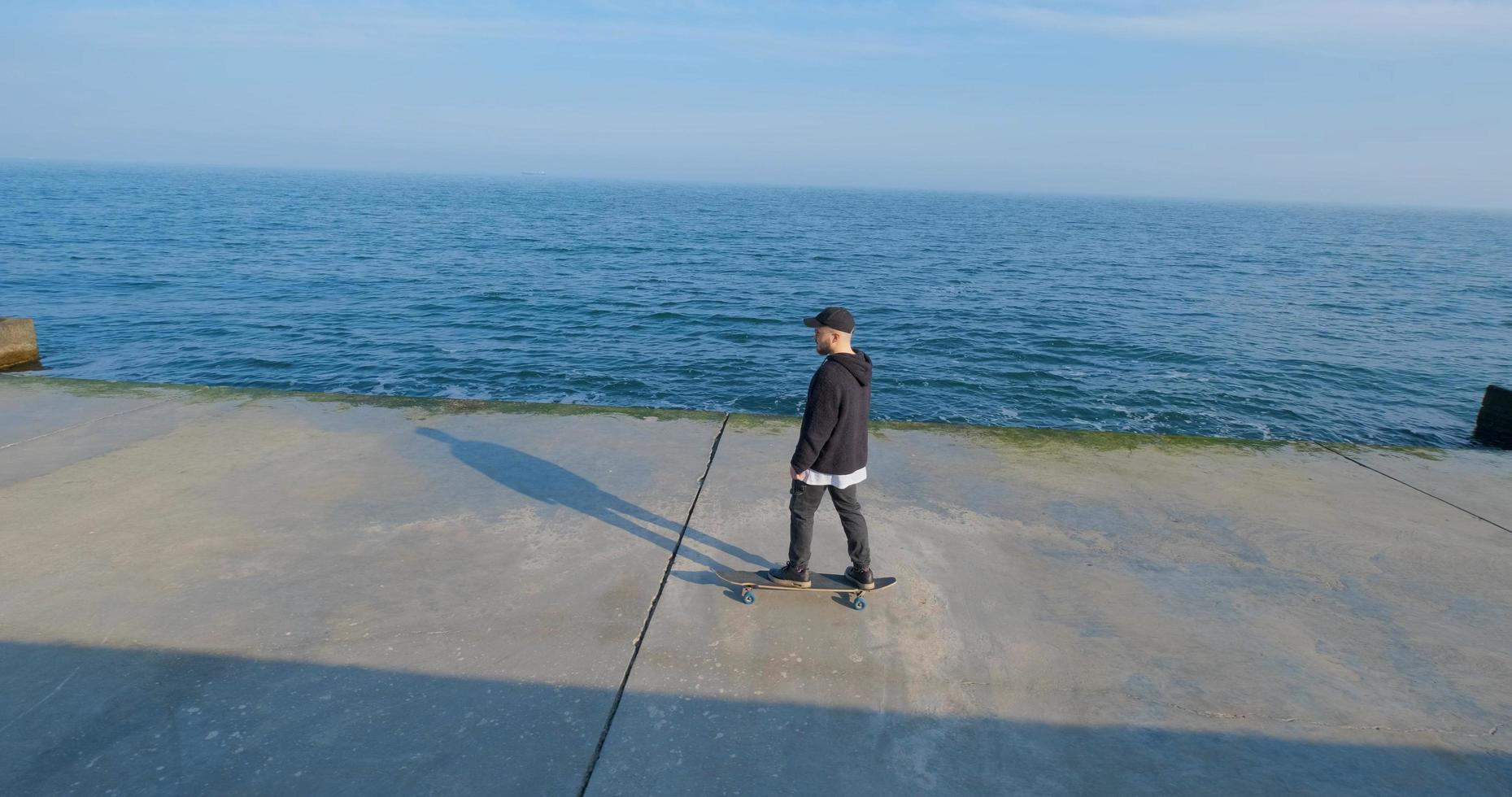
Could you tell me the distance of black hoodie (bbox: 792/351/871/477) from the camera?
161 inches

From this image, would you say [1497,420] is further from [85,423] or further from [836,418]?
[85,423]

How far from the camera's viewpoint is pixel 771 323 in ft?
76.0

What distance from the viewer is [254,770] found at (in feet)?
10.0

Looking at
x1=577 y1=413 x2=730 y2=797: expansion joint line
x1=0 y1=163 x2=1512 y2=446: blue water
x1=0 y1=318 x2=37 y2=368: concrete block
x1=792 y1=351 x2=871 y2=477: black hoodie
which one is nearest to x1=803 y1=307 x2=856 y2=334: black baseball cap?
x1=792 y1=351 x2=871 y2=477: black hoodie

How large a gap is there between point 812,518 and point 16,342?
11742 mm

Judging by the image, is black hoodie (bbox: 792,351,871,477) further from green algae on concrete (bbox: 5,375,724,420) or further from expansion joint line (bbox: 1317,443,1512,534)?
expansion joint line (bbox: 1317,443,1512,534)

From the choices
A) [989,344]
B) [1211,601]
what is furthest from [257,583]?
[989,344]

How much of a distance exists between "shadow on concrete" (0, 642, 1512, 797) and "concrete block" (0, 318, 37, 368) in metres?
9.28

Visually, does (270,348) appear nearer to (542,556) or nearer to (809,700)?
(542,556)

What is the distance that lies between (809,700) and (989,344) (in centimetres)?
1852

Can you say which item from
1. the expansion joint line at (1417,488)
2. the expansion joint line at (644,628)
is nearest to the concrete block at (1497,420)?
the expansion joint line at (1417,488)

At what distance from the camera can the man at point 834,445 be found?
410cm

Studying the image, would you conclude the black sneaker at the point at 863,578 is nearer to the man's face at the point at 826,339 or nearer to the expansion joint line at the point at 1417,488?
the man's face at the point at 826,339

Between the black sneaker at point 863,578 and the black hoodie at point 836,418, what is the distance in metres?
0.60
